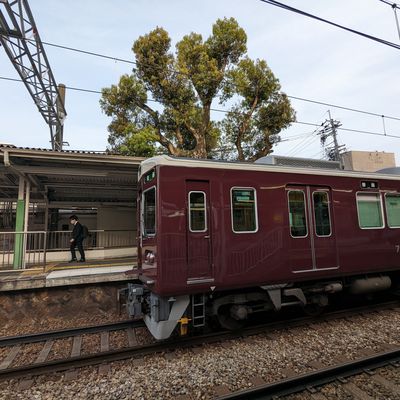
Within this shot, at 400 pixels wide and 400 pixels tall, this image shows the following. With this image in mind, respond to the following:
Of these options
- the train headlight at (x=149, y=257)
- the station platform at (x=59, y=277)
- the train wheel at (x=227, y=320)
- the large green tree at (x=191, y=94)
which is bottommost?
the train wheel at (x=227, y=320)

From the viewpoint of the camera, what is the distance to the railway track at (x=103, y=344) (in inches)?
186

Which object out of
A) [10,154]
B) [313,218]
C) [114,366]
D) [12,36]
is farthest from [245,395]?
[12,36]

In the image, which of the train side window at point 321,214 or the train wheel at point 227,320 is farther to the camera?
the train side window at point 321,214

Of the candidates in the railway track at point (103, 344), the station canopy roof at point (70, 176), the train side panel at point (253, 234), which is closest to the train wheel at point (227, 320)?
the railway track at point (103, 344)

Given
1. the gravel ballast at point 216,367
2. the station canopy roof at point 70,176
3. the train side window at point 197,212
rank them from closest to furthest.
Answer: the gravel ballast at point 216,367 < the train side window at point 197,212 < the station canopy roof at point 70,176

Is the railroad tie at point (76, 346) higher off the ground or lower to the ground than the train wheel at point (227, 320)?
lower

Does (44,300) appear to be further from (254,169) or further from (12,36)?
(12,36)

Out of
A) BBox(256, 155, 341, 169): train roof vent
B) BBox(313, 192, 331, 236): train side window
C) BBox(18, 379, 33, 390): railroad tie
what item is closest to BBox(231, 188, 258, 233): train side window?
BBox(256, 155, 341, 169): train roof vent

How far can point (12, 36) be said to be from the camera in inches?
358

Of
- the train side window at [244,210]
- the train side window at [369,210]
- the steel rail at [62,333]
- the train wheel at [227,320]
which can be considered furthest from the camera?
the train side window at [369,210]

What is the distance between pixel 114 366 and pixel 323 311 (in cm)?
477

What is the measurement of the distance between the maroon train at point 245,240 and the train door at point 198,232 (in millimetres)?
17

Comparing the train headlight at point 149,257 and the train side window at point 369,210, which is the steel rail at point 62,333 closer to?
the train headlight at point 149,257

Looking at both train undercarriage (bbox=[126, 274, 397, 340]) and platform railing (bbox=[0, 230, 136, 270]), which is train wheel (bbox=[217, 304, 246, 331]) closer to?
train undercarriage (bbox=[126, 274, 397, 340])
